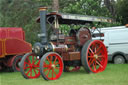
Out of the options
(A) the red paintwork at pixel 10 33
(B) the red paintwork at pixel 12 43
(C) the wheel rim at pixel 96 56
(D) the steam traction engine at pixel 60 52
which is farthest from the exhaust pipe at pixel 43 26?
(A) the red paintwork at pixel 10 33

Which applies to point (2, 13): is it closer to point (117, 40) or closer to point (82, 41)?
point (117, 40)

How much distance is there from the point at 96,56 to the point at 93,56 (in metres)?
0.16

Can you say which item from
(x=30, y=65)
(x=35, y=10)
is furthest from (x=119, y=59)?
(x=35, y=10)

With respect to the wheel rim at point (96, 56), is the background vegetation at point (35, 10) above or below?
above

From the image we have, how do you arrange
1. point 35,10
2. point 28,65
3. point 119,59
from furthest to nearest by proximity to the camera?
1. point 35,10
2. point 119,59
3. point 28,65

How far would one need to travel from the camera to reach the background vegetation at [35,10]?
65.2ft

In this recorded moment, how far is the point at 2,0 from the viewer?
22.5 meters

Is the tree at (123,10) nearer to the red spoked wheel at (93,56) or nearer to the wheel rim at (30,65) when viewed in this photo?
the red spoked wheel at (93,56)

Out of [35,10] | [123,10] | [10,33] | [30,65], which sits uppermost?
[35,10]

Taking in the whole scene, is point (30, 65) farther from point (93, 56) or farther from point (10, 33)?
point (10, 33)

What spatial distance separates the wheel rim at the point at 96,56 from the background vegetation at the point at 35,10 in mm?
8557

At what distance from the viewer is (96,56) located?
10406 mm

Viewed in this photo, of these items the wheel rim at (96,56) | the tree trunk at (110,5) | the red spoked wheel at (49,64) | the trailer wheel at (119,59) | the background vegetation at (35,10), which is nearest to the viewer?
the red spoked wheel at (49,64)

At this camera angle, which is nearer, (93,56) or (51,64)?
(51,64)
